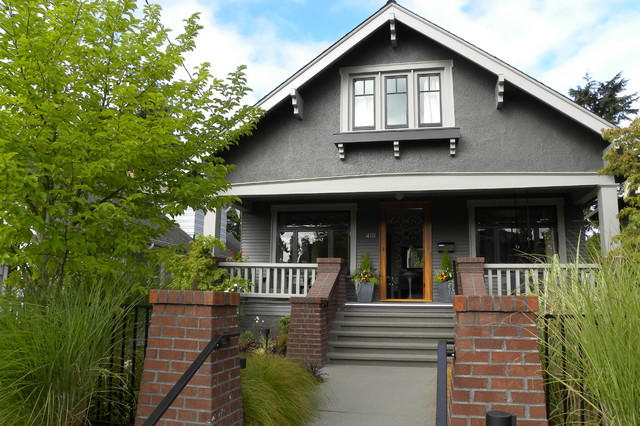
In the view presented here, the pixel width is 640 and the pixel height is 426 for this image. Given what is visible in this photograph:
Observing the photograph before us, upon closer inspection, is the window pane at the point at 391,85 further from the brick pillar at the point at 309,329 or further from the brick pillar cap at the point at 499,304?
the brick pillar cap at the point at 499,304

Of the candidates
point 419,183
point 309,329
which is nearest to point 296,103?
point 419,183

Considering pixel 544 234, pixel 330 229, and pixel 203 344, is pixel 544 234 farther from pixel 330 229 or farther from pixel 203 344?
pixel 203 344

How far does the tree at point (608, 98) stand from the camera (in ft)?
92.3

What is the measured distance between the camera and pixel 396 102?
36.9 feet

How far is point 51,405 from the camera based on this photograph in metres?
3.37

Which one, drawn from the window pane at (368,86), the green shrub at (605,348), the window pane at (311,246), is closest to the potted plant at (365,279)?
the window pane at (311,246)

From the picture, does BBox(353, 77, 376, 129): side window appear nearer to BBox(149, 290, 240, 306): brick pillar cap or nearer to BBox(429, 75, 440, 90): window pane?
BBox(429, 75, 440, 90): window pane

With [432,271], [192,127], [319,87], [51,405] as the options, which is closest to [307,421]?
[51,405]

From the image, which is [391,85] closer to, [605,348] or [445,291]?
[445,291]

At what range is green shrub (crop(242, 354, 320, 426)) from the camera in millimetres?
4094

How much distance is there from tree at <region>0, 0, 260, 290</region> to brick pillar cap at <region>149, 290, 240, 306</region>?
35.6 inches

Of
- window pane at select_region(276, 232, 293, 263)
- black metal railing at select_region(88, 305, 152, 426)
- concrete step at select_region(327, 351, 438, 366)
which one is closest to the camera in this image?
black metal railing at select_region(88, 305, 152, 426)

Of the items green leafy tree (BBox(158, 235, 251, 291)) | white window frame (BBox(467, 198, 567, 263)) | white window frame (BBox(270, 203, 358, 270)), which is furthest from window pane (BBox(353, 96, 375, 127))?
green leafy tree (BBox(158, 235, 251, 291))

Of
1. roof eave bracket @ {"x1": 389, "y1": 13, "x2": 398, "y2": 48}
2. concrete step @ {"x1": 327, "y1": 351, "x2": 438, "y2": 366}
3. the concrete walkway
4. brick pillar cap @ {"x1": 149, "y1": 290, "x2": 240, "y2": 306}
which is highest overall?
roof eave bracket @ {"x1": 389, "y1": 13, "x2": 398, "y2": 48}
